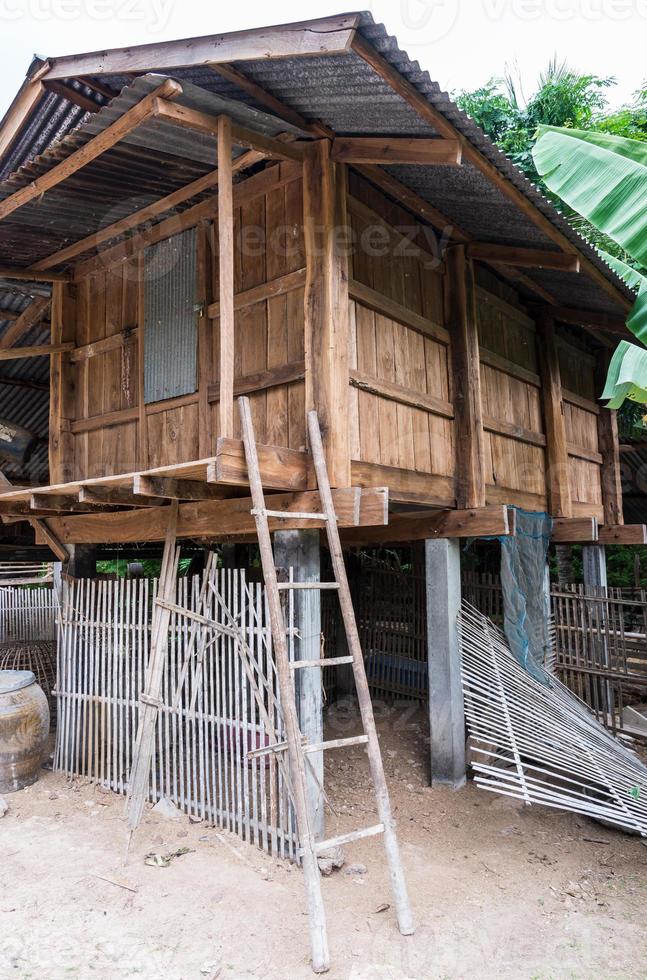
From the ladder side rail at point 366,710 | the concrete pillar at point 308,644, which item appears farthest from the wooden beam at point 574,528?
the ladder side rail at point 366,710

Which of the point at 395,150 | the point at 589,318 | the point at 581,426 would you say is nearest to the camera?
the point at 395,150

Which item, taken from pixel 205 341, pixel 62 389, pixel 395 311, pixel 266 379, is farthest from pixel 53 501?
pixel 395 311

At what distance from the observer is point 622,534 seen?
9.27 m

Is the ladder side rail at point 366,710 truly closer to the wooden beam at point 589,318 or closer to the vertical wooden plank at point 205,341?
the vertical wooden plank at point 205,341

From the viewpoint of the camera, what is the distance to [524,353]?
764 centimetres

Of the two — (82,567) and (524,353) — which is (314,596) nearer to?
(82,567)

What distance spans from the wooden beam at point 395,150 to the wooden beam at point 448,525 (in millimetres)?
2890

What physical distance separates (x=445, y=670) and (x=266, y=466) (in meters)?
3.05

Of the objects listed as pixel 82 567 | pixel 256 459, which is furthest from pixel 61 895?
pixel 82 567

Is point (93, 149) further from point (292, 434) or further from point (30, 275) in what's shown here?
point (30, 275)

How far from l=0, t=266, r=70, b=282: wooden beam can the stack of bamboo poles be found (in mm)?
5179

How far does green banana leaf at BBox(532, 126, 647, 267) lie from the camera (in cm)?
468

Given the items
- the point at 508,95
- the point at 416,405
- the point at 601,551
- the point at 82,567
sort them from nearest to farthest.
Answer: the point at 416,405 < the point at 82,567 < the point at 601,551 < the point at 508,95

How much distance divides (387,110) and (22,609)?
10322 mm
